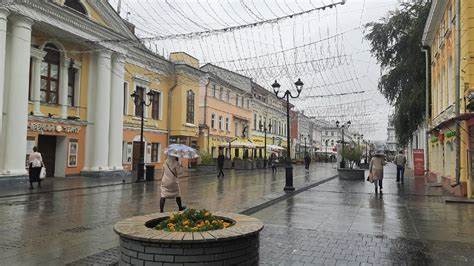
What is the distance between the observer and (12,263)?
568cm

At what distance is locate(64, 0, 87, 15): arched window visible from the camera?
74.2 feet

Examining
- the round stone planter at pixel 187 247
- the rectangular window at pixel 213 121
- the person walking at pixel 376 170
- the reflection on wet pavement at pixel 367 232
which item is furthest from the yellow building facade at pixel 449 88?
the rectangular window at pixel 213 121

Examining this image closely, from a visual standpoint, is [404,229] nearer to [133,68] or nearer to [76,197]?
[76,197]

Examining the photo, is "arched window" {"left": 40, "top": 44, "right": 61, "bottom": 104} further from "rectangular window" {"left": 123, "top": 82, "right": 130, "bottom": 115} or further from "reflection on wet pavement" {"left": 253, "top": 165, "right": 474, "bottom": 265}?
"reflection on wet pavement" {"left": 253, "top": 165, "right": 474, "bottom": 265}

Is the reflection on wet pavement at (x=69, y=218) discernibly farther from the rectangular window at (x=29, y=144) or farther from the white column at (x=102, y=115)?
the white column at (x=102, y=115)

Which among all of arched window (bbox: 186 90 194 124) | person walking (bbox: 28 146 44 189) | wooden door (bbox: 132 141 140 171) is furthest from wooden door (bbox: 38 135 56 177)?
arched window (bbox: 186 90 194 124)

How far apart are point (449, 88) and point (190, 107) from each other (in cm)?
2270

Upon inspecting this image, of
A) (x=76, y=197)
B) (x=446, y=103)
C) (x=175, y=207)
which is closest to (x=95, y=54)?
(x=76, y=197)

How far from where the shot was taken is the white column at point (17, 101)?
19.0 m

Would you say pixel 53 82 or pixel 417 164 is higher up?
pixel 53 82

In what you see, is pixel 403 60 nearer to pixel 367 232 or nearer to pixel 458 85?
pixel 458 85

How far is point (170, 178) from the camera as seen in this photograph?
9.25 m

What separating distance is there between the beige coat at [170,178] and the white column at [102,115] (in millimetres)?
17045

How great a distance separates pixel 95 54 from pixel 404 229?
2254 cm
